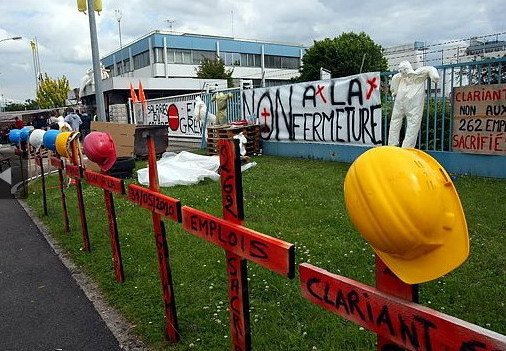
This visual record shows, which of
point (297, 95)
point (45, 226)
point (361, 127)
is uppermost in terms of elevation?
point (297, 95)

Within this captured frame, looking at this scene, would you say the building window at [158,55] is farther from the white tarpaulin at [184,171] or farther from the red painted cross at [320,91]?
the white tarpaulin at [184,171]

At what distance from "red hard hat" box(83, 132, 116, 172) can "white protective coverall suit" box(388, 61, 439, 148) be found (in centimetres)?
563

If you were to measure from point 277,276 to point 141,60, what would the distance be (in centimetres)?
6549

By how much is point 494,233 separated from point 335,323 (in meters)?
2.69

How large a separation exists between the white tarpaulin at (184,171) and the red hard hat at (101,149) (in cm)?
441

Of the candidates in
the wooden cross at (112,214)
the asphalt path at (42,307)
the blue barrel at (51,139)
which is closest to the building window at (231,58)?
the blue barrel at (51,139)

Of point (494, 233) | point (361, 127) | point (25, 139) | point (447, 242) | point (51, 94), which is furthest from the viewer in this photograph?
point (51, 94)

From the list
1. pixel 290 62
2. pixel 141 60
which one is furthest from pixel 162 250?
pixel 290 62

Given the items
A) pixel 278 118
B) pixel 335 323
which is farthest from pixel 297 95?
pixel 335 323

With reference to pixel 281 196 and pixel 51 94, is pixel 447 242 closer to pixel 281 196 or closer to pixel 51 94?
pixel 281 196

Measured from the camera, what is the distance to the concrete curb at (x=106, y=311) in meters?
3.29

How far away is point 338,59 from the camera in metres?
47.1

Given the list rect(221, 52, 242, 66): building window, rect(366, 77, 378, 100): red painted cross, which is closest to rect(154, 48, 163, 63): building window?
rect(221, 52, 242, 66): building window

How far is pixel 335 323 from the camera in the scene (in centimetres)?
317
